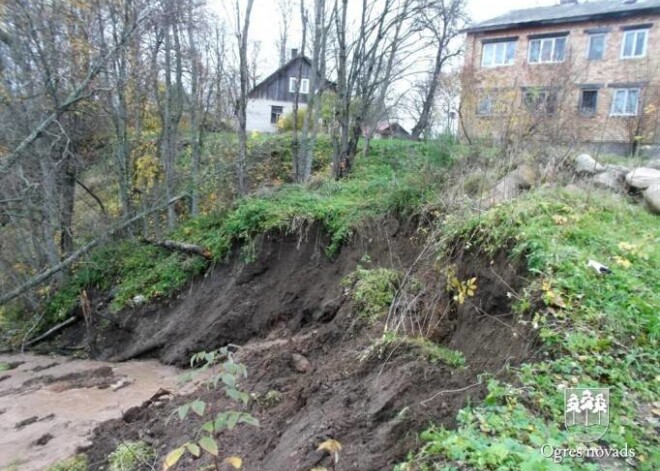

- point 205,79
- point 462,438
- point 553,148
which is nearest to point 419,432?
point 462,438

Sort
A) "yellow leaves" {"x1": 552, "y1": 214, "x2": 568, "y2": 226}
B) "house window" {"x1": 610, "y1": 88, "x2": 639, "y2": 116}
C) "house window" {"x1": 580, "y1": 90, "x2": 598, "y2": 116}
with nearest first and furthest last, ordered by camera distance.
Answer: "yellow leaves" {"x1": 552, "y1": 214, "x2": 568, "y2": 226} < "house window" {"x1": 610, "y1": 88, "x2": 639, "y2": 116} < "house window" {"x1": 580, "y1": 90, "x2": 598, "y2": 116}

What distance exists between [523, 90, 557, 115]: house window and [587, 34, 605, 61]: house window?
1123 centimetres

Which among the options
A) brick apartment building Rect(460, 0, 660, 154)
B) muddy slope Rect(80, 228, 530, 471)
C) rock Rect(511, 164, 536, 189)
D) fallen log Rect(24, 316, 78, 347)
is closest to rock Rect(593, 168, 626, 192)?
rock Rect(511, 164, 536, 189)

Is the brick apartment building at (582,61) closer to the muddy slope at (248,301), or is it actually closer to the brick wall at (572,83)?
the brick wall at (572,83)

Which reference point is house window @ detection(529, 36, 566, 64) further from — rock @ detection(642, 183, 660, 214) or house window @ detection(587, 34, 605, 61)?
rock @ detection(642, 183, 660, 214)

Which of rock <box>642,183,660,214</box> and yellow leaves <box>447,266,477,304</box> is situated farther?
rock <box>642,183,660,214</box>

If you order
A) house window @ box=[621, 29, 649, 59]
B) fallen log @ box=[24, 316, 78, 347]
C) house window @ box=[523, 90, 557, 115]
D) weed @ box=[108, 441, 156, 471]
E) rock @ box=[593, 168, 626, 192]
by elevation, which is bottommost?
fallen log @ box=[24, 316, 78, 347]

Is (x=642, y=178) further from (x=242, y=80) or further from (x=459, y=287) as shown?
(x=242, y=80)

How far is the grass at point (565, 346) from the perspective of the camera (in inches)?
101

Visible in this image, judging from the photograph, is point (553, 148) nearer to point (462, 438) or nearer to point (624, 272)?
point (624, 272)

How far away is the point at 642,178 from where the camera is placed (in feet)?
22.5

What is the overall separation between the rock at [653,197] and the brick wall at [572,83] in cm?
189

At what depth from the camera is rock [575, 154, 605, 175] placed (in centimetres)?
721

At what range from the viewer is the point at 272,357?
5980 mm
